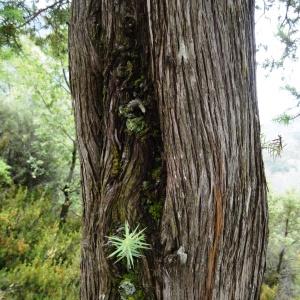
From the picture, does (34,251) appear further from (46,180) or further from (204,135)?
(204,135)

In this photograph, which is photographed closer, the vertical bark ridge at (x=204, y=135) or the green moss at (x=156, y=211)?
the vertical bark ridge at (x=204, y=135)

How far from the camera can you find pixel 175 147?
1428 millimetres

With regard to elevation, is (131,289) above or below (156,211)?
below

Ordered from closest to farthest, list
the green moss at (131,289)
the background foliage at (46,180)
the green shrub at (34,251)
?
the green moss at (131,289)
the background foliage at (46,180)
the green shrub at (34,251)

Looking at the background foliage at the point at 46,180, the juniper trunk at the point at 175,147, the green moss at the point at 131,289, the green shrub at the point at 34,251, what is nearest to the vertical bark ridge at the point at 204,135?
the juniper trunk at the point at 175,147

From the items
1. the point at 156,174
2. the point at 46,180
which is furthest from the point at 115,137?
the point at 46,180

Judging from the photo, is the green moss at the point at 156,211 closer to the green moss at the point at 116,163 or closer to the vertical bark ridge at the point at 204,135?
the vertical bark ridge at the point at 204,135

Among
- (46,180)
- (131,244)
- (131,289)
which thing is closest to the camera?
(131,244)

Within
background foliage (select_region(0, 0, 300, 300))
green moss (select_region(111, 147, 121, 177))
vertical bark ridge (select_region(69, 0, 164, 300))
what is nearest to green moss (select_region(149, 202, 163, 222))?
vertical bark ridge (select_region(69, 0, 164, 300))

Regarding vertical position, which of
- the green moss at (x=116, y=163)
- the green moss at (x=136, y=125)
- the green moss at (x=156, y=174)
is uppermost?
the green moss at (x=136, y=125)

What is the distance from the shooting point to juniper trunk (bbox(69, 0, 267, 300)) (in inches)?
54.9

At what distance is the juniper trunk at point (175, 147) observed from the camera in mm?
1395

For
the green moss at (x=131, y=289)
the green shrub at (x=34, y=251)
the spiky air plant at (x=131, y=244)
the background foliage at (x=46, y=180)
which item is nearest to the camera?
the spiky air plant at (x=131, y=244)

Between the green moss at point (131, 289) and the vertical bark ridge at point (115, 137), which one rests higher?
the vertical bark ridge at point (115, 137)
